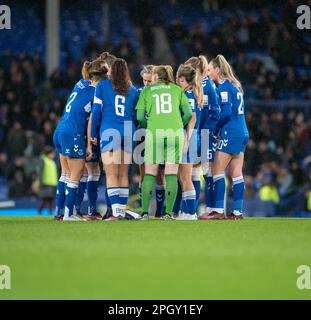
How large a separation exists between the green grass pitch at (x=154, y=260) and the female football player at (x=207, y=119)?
4.81 feet

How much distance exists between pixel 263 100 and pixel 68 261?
16015mm

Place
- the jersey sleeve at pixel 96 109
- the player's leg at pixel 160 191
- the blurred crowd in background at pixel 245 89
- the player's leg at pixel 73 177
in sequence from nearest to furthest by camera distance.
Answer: the jersey sleeve at pixel 96 109 < the player's leg at pixel 73 177 < the player's leg at pixel 160 191 < the blurred crowd in background at pixel 245 89

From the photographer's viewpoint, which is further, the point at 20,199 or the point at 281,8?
the point at 281,8

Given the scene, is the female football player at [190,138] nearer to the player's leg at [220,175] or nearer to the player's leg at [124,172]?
the player's leg at [220,175]

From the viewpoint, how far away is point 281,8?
1112 inches

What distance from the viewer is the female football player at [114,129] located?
13.2m

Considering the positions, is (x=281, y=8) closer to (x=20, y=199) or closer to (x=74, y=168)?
(x=20, y=199)

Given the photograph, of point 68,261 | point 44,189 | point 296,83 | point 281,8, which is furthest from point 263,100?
point 68,261

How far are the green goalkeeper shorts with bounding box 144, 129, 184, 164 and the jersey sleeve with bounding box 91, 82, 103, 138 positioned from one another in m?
0.72

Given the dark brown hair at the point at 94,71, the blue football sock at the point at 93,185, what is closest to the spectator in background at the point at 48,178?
the blue football sock at the point at 93,185

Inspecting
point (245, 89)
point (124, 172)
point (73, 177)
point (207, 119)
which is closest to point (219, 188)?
point (207, 119)

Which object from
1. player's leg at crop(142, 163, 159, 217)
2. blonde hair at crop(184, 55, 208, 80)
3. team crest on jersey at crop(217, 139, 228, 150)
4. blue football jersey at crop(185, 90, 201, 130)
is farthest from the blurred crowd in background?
player's leg at crop(142, 163, 159, 217)

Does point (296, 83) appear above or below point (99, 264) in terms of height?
above

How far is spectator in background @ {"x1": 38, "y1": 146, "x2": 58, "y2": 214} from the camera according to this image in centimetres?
2051
